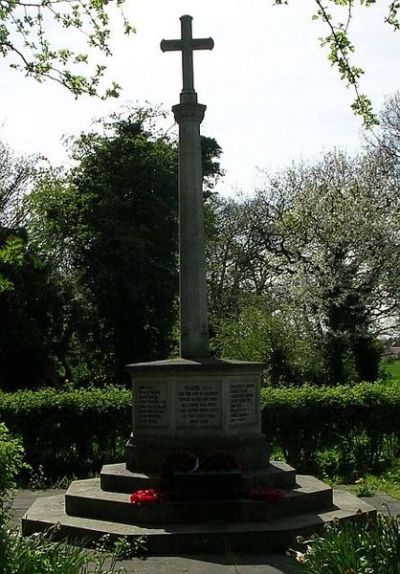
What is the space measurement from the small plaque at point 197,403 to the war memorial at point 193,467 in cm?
1

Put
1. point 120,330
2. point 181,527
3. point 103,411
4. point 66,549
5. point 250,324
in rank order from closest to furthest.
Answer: point 66,549
point 181,527
point 103,411
point 250,324
point 120,330

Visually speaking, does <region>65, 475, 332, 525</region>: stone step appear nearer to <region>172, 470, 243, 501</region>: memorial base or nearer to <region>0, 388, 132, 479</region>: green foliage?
<region>172, 470, 243, 501</region>: memorial base

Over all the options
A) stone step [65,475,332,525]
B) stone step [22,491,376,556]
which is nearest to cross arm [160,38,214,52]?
stone step [65,475,332,525]

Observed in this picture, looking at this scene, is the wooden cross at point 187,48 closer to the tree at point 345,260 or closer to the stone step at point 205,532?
the stone step at point 205,532

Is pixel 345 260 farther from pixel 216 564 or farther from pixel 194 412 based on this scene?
pixel 216 564

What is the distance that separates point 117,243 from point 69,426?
16.8 meters

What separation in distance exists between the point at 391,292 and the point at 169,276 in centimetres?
857

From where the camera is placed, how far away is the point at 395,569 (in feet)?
15.6

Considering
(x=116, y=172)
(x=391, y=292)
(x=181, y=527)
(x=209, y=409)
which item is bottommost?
(x=181, y=527)

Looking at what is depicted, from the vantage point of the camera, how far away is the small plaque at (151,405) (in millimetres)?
9859

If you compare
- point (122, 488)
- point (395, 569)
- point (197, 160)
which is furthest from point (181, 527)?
point (197, 160)

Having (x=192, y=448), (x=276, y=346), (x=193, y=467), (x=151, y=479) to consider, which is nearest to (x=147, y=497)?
(x=193, y=467)

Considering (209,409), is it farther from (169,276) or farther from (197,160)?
(169,276)

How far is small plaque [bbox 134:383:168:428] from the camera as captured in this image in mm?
9859
